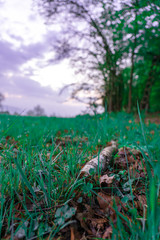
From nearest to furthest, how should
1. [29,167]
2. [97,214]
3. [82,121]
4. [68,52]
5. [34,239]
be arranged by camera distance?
[34,239] < [97,214] < [29,167] < [82,121] < [68,52]

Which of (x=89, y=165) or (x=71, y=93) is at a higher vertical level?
(x=71, y=93)

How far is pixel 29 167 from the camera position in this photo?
48.8 inches

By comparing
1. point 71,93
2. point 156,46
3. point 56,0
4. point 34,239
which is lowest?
point 34,239

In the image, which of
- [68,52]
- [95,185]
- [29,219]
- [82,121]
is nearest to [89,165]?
[95,185]

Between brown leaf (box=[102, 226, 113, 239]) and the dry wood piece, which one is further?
the dry wood piece

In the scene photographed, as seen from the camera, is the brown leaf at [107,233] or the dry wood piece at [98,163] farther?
the dry wood piece at [98,163]

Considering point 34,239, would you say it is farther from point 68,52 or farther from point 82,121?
point 68,52

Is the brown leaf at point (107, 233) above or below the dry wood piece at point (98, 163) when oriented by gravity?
below

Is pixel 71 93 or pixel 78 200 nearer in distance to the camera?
pixel 78 200

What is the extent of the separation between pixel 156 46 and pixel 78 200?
32.4 feet

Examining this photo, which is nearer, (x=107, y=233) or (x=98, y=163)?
(x=107, y=233)

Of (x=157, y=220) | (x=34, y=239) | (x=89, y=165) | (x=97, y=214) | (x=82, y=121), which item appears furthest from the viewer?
(x=82, y=121)

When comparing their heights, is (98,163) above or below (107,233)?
above

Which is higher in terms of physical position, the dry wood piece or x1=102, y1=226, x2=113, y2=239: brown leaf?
the dry wood piece
